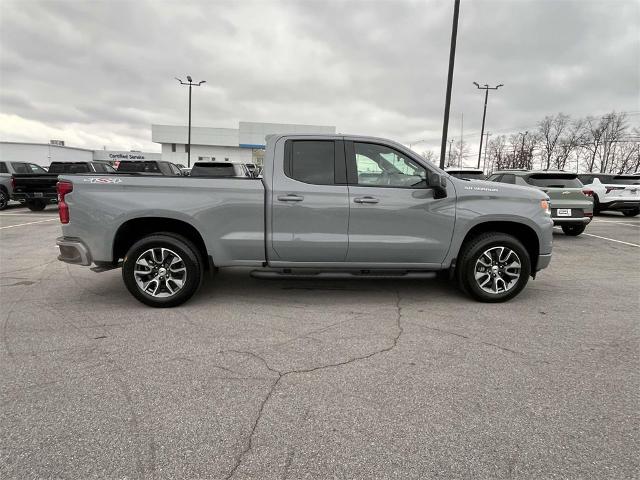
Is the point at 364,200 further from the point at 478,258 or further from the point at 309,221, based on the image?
the point at 478,258

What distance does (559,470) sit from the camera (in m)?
2.20

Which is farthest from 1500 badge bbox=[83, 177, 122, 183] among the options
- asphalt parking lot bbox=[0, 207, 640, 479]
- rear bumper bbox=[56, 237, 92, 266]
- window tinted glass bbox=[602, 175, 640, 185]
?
window tinted glass bbox=[602, 175, 640, 185]

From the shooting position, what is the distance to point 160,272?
15.1 ft

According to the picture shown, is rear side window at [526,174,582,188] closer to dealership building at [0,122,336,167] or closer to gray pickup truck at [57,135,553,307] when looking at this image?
gray pickup truck at [57,135,553,307]

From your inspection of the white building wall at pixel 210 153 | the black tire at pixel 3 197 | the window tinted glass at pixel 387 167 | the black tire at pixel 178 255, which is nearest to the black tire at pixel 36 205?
the black tire at pixel 3 197

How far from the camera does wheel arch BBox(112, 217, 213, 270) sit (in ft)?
15.3

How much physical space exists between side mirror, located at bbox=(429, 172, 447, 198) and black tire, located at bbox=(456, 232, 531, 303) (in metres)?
0.74

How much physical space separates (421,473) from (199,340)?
7.71ft

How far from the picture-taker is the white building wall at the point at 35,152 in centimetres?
6450

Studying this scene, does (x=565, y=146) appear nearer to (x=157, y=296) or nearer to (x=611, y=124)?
(x=611, y=124)

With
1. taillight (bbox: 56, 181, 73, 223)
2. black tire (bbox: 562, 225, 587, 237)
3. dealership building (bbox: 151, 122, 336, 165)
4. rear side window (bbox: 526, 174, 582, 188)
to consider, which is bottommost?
black tire (bbox: 562, 225, 587, 237)

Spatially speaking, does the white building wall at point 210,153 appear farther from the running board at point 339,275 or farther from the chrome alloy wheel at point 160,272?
the running board at point 339,275

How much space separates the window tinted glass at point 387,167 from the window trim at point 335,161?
17 cm

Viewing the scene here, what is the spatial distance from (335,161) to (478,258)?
2060mm
